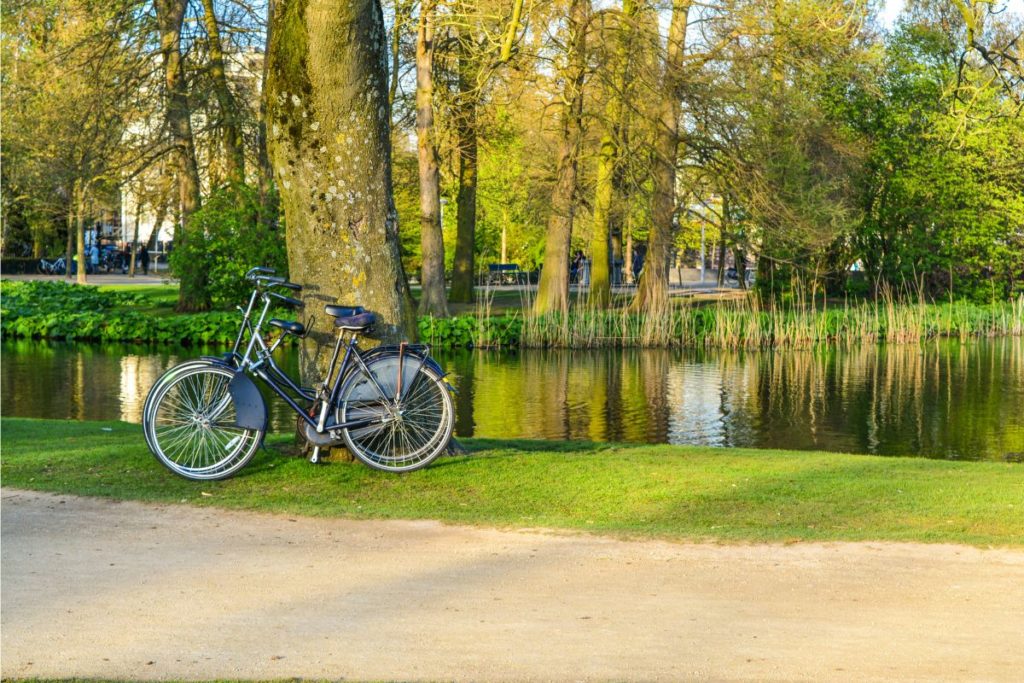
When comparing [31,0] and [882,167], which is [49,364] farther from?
[882,167]

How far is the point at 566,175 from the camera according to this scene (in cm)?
2789

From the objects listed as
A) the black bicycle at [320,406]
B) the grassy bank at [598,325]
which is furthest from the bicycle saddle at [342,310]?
the grassy bank at [598,325]

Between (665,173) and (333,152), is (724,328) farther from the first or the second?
(333,152)

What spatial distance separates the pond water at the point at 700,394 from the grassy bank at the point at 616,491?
4927 millimetres

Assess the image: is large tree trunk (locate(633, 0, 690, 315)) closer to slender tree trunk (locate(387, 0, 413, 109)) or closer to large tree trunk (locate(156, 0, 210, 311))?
slender tree trunk (locate(387, 0, 413, 109))

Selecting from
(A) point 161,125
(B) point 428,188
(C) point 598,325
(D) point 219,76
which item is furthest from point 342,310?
(A) point 161,125

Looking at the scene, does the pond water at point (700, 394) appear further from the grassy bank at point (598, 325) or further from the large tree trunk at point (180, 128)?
the large tree trunk at point (180, 128)

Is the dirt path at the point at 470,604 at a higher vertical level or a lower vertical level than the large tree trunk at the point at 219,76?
lower

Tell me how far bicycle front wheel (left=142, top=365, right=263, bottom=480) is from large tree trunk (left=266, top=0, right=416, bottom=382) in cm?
71

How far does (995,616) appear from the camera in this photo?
18.0 ft

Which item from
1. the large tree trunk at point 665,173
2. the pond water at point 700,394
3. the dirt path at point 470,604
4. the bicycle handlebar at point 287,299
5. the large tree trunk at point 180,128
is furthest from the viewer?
the large tree trunk at point 180,128

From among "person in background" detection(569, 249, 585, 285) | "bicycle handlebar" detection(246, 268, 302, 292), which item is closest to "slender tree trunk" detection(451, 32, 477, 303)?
"person in background" detection(569, 249, 585, 285)

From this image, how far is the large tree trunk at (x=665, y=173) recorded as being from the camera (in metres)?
26.9

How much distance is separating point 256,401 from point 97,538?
1.67m
